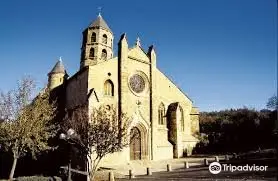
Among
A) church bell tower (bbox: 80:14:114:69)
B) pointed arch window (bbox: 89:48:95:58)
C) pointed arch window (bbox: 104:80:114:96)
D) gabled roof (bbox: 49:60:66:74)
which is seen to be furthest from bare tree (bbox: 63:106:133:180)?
gabled roof (bbox: 49:60:66:74)

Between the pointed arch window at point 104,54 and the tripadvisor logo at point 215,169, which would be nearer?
the tripadvisor logo at point 215,169

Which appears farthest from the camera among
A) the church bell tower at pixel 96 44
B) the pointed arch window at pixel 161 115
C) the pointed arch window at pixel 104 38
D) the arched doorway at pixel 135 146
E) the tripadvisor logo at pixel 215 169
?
the pointed arch window at pixel 104 38

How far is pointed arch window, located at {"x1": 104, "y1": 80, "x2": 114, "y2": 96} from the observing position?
33.8 metres

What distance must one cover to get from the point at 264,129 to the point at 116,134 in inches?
1192

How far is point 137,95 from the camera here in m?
35.9

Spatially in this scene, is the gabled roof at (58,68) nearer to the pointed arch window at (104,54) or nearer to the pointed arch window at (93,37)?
the pointed arch window at (93,37)

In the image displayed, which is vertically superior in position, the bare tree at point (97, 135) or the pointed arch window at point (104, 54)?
the pointed arch window at point (104, 54)

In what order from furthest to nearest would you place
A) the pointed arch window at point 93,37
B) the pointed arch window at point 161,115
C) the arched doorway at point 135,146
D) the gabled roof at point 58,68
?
the gabled roof at point 58,68, the pointed arch window at point 93,37, the pointed arch window at point 161,115, the arched doorway at point 135,146

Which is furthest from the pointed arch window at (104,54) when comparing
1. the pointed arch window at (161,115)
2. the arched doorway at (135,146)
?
the arched doorway at (135,146)

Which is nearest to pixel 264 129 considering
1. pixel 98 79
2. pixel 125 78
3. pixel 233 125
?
pixel 233 125

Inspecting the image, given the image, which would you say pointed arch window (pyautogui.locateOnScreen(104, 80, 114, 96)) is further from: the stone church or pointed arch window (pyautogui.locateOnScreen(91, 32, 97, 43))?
pointed arch window (pyautogui.locateOnScreen(91, 32, 97, 43))

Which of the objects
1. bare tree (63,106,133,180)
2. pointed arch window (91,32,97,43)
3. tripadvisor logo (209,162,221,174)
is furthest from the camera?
pointed arch window (91,32,97,43)

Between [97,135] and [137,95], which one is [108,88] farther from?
[97,135]

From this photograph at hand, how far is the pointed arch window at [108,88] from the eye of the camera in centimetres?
3381
